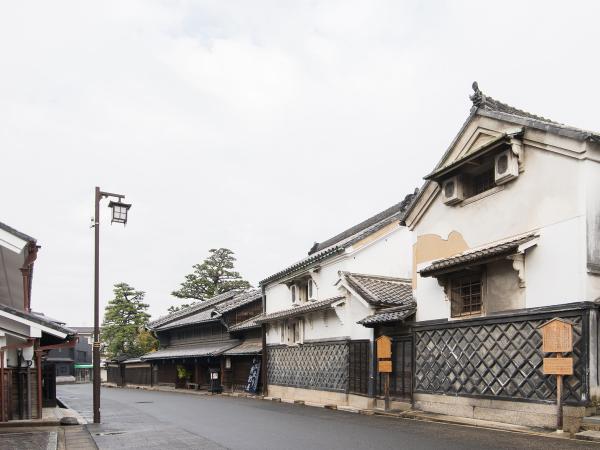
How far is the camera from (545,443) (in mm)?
12008

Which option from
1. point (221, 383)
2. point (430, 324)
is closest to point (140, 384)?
point (221, 383)

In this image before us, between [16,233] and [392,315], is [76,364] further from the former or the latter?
[392,315]

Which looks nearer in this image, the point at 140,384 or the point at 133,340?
the point at 140,384

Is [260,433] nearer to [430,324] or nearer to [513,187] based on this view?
[430,324]

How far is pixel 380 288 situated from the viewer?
81.2ft

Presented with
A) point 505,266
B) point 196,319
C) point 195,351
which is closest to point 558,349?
point 505,266

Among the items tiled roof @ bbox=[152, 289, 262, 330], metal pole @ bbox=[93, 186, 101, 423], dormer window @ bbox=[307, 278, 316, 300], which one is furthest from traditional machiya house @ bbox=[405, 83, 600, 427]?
tiled roof @ bbox=[152, 289, 262, 330]

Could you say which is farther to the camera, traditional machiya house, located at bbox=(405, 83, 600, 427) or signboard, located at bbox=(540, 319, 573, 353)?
traditional machiya house, located at bbox=(405, 83, 600, 427)

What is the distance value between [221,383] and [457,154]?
27132mm

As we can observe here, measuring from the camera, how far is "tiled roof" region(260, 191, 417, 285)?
87.4 ft

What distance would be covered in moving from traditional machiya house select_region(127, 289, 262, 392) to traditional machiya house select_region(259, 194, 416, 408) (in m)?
4.54

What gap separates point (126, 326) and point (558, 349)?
5595 cm

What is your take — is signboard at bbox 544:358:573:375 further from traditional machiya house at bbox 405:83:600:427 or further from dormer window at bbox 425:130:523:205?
dormer window at bbox 425:130:523:205

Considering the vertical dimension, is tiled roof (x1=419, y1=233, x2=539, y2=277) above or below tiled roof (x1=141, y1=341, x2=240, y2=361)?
above
